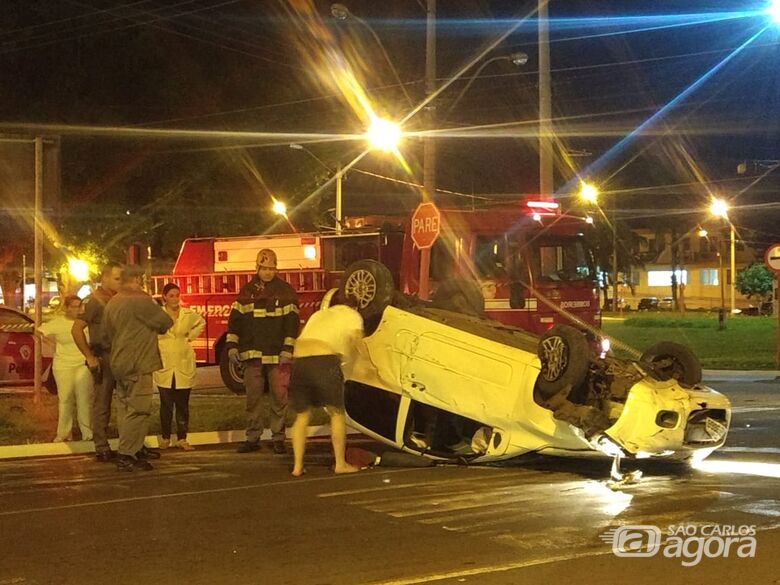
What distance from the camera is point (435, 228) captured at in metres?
13.4

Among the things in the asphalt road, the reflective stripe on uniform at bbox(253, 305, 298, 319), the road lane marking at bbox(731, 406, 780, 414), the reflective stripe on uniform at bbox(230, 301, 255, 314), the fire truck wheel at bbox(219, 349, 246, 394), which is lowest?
the road lane marking at bbox(731, 406, 780, 414)

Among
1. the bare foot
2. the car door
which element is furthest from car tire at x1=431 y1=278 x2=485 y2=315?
the bare foot

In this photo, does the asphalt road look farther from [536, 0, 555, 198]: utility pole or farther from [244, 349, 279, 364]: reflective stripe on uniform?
[536, 0, 555, 198]: utility pole

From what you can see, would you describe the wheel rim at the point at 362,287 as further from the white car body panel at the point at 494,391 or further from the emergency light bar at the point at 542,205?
the emergency light bar at the point at 542,205

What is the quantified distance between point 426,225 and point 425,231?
9 cm

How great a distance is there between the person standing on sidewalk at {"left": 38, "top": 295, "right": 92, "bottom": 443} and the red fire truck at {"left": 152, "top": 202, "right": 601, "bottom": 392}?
526 centimetres

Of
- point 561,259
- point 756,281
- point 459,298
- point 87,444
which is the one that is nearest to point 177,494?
point 87,444

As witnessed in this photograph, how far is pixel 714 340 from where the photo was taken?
106ft

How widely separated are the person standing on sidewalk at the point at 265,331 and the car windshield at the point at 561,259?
228 inches

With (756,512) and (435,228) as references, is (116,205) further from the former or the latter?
(756,512)

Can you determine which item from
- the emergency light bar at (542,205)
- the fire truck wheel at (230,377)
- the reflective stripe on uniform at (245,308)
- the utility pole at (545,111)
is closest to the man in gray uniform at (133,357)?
the reflective stripe on uniform at (245,308)

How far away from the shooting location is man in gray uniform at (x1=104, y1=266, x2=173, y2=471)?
8.76 m

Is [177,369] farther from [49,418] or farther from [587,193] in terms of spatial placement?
[587,193]

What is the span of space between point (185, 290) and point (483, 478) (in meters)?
11.1
